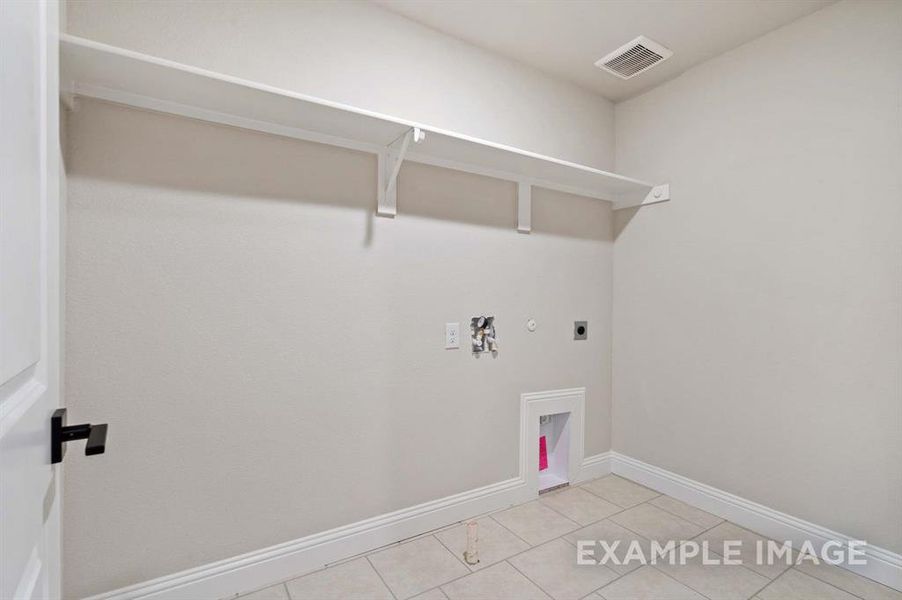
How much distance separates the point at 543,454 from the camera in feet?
9.22

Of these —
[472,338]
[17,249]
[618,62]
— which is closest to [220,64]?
[17,249]

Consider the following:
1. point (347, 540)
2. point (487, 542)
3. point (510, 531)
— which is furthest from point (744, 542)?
point (347, 540)

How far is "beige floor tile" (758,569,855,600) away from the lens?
174 centimetres

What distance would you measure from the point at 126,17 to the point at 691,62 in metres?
2.82

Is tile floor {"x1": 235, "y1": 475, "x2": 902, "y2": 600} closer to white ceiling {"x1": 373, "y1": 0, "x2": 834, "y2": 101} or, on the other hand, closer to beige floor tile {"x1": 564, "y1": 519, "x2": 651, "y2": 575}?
beige floor tile {"x1": 564, "y1": 519, "x2": 651, "y2": 575}

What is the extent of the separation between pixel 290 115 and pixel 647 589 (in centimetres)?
250

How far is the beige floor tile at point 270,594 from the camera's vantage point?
167 centimetres

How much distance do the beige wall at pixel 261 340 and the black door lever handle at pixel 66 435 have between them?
0.96 m

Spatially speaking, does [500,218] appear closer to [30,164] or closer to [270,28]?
[270,28]

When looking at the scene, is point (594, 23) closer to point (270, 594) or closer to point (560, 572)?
point (560, 572)

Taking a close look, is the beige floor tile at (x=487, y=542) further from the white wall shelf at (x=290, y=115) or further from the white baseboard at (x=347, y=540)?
the white wall shelf at (x=290, y=115)

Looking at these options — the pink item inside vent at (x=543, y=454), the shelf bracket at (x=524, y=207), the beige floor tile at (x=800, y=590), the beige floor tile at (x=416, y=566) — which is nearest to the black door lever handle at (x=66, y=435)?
the beige floor tile at (x=416, y=566)

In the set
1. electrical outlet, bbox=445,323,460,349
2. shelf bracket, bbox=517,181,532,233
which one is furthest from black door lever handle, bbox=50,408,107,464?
shelf bracket, bbox=517,181,532,233

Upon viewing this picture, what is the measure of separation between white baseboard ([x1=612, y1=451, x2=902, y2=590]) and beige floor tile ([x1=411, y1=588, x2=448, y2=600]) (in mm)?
1683
